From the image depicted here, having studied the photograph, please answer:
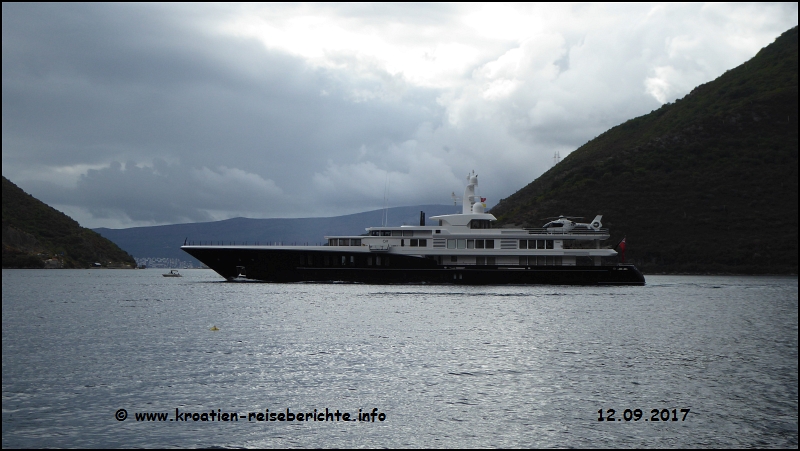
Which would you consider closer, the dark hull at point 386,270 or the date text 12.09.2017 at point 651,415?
the date text 12.09.2017 at point 651,415

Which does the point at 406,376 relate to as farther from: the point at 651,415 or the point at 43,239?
the point at 43,239

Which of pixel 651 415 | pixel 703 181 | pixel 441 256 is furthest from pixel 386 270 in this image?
pixel 703 181

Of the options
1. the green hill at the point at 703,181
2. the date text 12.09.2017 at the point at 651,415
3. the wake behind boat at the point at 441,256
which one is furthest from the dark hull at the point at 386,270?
the green hill at the point at 703,181

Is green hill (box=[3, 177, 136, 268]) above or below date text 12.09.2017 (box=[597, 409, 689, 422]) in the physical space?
above

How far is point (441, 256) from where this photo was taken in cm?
6738

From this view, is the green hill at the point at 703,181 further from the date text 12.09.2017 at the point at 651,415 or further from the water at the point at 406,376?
the date text 12.09.2017 at the point at 651,415

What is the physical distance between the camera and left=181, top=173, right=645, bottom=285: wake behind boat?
66500 millimetres

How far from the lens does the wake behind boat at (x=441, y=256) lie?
66.5 meters

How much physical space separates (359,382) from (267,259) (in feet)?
156

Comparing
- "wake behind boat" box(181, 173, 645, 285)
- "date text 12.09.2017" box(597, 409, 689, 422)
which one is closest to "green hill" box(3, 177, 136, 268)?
"wake behind boat" box(181, 173, 645, 285)

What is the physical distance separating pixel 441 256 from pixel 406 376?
4452 centimetres

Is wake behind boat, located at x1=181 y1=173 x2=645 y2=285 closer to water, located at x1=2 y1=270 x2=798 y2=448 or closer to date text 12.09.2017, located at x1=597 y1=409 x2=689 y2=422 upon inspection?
water, located at x1=2 y1=270 x2=798 y2=448

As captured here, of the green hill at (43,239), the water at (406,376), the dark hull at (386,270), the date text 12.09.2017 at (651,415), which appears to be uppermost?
the green hill at (43,239)

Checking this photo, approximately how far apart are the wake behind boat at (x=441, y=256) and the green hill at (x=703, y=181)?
1951 inches
